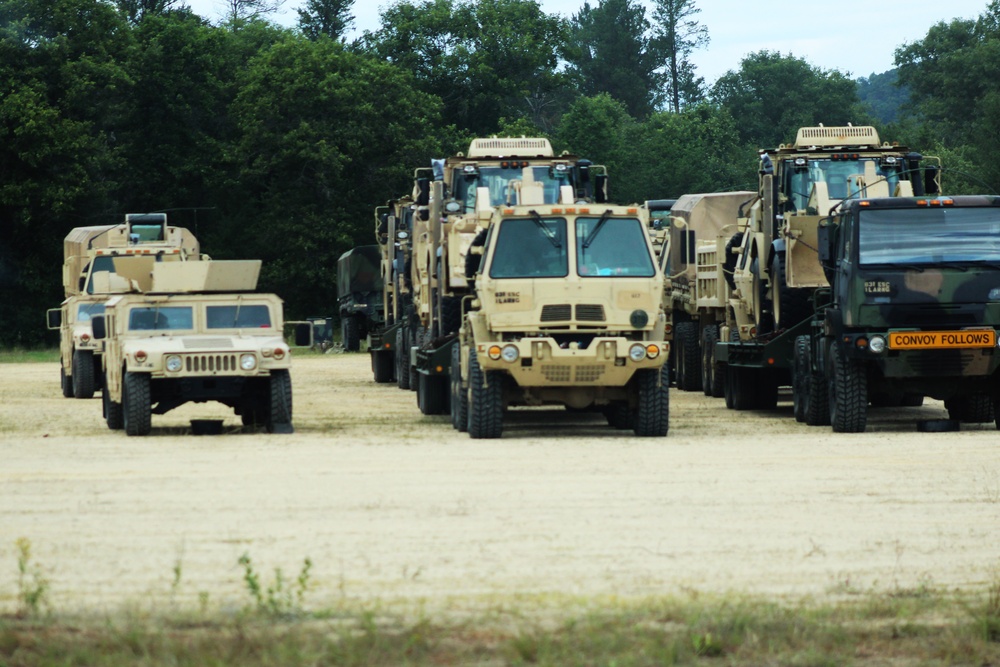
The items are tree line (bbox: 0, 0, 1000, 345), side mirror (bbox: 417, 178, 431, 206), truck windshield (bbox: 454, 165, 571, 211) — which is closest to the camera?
truck windshield (bbox: 454, 165, 571, 211)

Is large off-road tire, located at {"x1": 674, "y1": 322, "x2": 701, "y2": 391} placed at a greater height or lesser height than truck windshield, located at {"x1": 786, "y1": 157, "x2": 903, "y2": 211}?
lesser

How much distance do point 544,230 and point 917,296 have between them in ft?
13.3

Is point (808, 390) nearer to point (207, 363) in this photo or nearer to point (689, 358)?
point (207, 363)

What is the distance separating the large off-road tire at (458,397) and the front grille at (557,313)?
62.7 inches

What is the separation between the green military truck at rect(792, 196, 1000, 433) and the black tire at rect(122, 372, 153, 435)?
7.57m

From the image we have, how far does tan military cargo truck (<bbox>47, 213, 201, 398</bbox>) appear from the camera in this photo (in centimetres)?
2873

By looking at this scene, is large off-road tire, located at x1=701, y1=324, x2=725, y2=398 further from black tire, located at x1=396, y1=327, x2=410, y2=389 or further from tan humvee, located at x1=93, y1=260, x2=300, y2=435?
tan humvee, located at x1=93, y1=260, x2=300, y2=435

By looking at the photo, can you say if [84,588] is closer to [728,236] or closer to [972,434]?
[972,434]

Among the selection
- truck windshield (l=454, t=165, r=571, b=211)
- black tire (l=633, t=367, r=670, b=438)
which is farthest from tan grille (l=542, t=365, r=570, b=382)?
truck windshield (l=454, t=165, r=571, b=211)

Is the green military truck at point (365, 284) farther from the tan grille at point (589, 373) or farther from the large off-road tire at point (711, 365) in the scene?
the tan grille at point (589, 373)

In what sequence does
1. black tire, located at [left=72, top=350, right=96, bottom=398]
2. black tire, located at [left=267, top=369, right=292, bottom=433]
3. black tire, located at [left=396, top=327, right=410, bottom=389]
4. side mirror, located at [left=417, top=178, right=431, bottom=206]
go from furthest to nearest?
black tire, located at [left=396, top=327, right=410, bottom=389] < black tire, located at [left=72, top=350, right=96, bottom=398] < side mirror, located at [left=417, top=178, right=431, bottom=206] < black tire, located at [left=267, top=369, right=292, bottom=433]

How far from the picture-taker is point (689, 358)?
99.1ft

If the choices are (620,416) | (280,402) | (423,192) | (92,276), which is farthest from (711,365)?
(92,276)

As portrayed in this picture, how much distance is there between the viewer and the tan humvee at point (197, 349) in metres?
19.4
